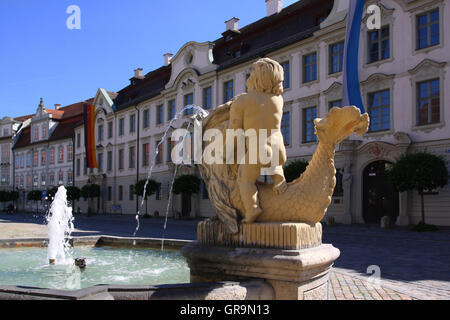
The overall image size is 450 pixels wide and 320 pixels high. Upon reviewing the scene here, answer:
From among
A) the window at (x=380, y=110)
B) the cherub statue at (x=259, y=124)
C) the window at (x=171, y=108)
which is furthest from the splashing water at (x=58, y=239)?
the window at (x=171, y=108)

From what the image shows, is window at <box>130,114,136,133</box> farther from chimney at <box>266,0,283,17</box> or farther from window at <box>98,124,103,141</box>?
chimney at <box>266,0,283,17</box>

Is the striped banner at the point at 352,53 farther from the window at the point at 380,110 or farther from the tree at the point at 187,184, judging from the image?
the tree at the point at 187,184

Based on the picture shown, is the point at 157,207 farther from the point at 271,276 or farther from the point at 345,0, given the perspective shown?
the point at 271,276

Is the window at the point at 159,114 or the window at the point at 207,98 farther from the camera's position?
the window at the point at 159,114

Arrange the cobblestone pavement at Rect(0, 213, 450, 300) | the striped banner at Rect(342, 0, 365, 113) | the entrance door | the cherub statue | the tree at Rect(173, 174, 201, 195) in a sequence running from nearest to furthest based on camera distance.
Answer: the cherub statue → the cobblestone pavement at Rect(0, 213, 450, 300) → the striped banner at Rect(342, 0, 365, 113) → the tree at Rect(173, 174, 201, 195) → the entrance door

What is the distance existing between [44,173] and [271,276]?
55.6 m

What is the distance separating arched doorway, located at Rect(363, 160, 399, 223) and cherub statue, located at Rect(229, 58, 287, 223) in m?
16.1

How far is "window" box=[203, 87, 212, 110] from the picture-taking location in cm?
2932

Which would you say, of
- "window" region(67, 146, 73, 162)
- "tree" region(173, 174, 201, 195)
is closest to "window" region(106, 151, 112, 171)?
"window" region(67, 146, 73, 162)

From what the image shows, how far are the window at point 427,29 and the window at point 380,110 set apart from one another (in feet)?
8.11

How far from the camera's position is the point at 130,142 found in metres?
38.3

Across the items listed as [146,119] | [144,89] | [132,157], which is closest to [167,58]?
[144,89]

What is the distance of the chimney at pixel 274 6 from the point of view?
27.9 meters

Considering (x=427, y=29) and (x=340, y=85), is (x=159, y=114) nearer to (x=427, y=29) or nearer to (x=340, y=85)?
(x=340, y=85)
